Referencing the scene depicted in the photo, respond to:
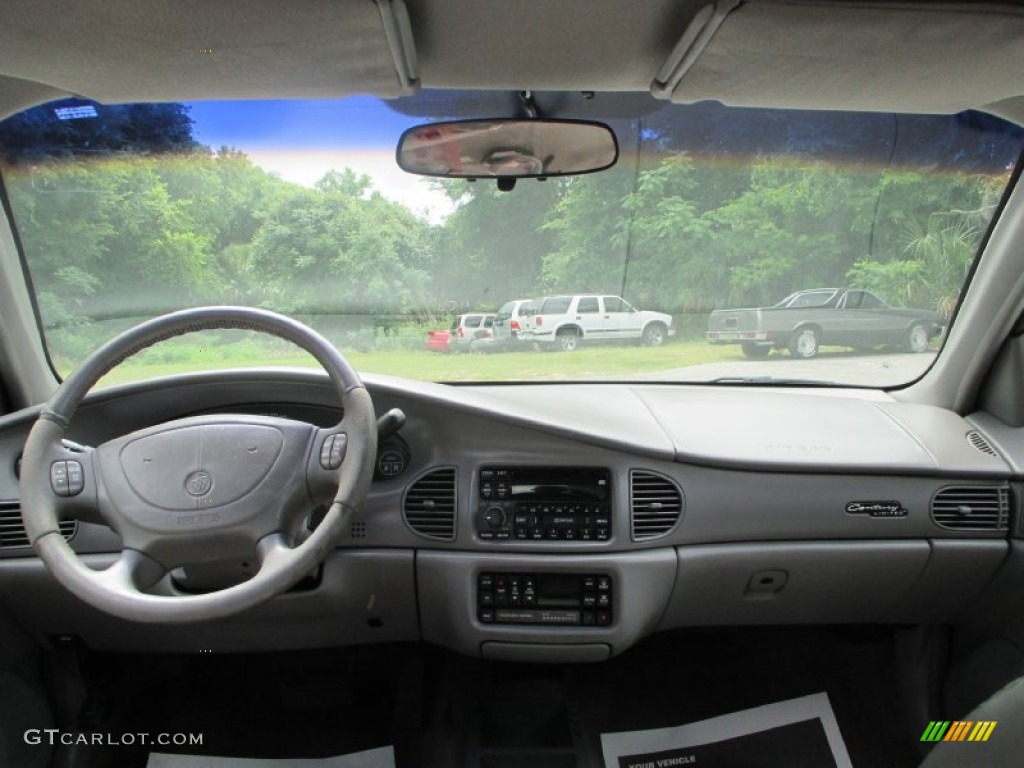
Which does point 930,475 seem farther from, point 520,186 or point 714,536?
point 520,186

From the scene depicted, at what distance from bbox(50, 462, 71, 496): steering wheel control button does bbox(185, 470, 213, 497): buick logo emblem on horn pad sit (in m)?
0.29

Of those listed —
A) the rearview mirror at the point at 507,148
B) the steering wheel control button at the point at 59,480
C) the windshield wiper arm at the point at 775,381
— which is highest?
the rearview mirror at the point at 507,148

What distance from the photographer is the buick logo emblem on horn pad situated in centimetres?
168

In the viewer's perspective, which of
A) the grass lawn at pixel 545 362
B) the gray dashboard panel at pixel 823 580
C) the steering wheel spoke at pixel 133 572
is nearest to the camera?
the steering wheel spoke at pixel 133 572

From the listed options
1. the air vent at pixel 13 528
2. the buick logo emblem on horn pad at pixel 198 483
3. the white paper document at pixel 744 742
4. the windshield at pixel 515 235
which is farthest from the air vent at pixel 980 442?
the air vent at pixel 13 528

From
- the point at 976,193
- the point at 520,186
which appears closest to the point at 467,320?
the point at 520,186

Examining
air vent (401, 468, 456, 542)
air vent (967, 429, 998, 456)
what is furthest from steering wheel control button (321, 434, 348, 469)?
air vent (967, 429, 998, 456)

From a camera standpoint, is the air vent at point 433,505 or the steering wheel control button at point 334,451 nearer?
the steering wheel control button at point 334,451

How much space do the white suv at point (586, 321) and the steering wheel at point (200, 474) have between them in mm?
1165

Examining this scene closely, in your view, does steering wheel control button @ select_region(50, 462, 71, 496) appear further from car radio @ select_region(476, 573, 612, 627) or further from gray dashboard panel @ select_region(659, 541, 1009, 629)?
gray dashboard panel @ select_region(659, 541, 1009, 629)

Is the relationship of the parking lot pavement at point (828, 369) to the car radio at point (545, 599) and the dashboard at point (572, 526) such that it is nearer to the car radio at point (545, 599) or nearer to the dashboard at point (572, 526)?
the dashboard at point (572, 526)

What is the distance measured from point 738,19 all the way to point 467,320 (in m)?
1.45

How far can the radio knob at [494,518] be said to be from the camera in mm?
2186

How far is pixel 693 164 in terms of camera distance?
103 inches
